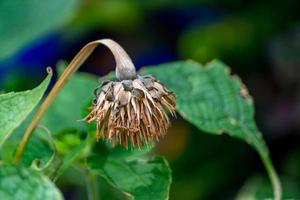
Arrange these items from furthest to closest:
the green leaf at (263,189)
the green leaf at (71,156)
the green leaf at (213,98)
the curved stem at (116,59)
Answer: the green leaf at (263,189) → the green leaf at (213,98) → the green leaf at (71,156) → the curved stem at (116,59)

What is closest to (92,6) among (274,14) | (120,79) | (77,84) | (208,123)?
(274,14)

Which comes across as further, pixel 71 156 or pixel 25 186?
pixel 71 156

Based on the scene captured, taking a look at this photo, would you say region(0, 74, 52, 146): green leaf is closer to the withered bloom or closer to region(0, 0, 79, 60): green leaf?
the withered bloom

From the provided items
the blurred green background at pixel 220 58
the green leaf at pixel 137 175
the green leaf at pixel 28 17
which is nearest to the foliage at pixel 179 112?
the green leaf at pixel 137 175

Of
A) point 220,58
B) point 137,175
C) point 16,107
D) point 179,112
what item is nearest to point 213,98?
point 179,112

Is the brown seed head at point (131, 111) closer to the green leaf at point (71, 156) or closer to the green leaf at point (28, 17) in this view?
the green leaf at point (71, 156)

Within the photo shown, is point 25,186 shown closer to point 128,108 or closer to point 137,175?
point 128,108
